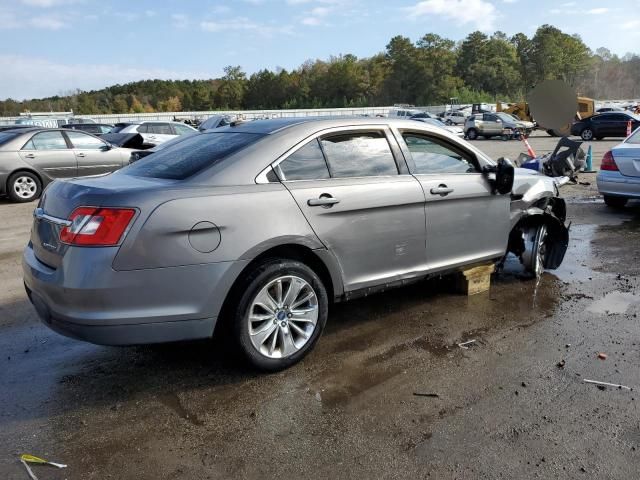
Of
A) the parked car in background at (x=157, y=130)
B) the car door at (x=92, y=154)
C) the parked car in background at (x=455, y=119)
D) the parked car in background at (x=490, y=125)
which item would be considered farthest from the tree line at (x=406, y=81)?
the car door at (x=92, y=154)

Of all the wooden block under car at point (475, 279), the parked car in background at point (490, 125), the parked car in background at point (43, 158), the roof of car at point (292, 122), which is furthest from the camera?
the parked car in background at point (490, 125)

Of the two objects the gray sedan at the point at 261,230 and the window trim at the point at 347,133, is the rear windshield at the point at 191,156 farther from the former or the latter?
the window trim at the point at 347,133

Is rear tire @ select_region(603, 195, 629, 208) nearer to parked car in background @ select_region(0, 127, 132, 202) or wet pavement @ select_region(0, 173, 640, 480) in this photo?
wet pavement @ select_region(0, 173, 640, 480)

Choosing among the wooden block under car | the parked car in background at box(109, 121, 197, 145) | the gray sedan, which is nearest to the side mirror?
the gray sedan

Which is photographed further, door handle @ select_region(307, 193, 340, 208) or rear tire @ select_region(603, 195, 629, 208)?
rear tire @ select_region(603, 195, 629, 208)

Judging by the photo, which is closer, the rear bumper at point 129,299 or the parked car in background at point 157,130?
the rear bumper at point 129,299

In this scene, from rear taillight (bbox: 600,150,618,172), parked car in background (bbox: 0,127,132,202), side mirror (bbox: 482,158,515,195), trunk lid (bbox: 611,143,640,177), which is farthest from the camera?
parked car in background (bbox: 0,127,132,202)

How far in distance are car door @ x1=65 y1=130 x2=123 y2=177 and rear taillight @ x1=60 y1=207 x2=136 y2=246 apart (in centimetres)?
957

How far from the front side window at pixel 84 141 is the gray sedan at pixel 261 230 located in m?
8.93

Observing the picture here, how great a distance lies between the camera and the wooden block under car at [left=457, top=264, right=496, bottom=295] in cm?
512

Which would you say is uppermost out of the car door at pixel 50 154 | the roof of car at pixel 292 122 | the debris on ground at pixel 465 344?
the roof of car at pixel 292 122

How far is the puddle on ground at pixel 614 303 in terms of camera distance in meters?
4.85

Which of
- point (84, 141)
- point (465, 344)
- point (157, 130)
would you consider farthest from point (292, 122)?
point (157, 130)

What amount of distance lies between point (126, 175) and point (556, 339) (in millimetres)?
3388
